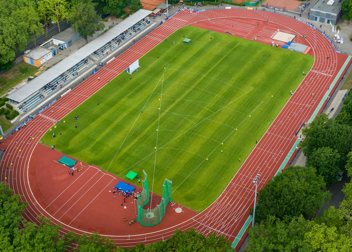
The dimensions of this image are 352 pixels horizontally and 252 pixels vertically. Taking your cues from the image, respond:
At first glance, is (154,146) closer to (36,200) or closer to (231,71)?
(36,200)

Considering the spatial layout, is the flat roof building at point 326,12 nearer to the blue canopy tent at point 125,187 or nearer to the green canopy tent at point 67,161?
the blue canopy tent at point 125,187

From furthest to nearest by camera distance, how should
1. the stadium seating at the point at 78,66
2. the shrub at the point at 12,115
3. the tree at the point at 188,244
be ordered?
the stadium seating at the point at 78,66, the shrub at the point at 12,115, the tree at the point at 188,244

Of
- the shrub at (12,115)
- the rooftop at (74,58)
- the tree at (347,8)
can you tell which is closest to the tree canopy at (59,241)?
the shrub at (12,115)

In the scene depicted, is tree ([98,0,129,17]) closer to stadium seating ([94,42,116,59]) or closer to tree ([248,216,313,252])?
stadium seating ([94,42,116,59])

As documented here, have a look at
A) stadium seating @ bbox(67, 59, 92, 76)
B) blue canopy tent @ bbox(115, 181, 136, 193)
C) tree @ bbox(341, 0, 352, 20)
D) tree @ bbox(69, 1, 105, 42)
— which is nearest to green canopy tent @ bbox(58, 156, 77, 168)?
blue canopy tent @ bbox(115, 181, 136, 193)

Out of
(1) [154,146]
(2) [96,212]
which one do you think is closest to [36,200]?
(2) [96,212]
